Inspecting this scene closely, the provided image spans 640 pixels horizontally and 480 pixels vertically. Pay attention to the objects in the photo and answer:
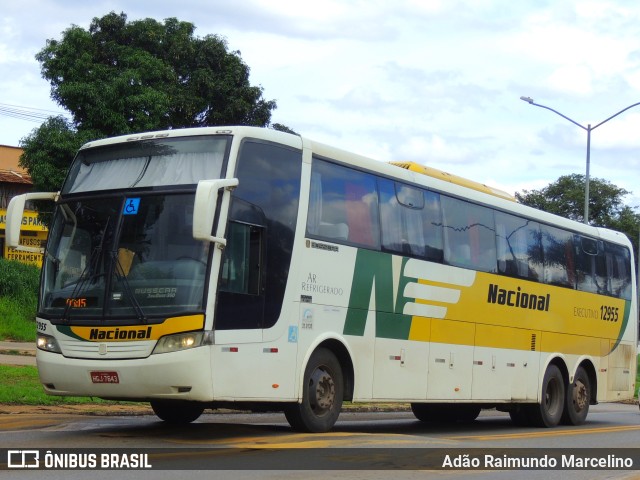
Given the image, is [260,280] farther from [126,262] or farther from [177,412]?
[177,412]

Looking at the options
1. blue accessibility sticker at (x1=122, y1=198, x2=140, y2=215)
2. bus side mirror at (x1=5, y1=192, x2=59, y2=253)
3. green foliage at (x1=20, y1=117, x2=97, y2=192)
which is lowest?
bus side mirror at (x1=5, y1=192, x2=59, y2=253)

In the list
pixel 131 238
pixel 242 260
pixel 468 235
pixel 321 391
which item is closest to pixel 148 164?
pixel 131 238

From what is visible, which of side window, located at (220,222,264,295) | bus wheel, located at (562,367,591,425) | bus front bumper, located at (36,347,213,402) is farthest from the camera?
bus wheel, located at (562,367,591,425)

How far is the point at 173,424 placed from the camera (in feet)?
46.5

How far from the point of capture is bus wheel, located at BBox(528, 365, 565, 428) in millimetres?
19016

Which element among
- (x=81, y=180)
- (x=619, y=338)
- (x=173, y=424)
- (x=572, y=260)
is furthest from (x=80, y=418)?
(x=619, y=338)

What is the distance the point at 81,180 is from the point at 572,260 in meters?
11.0

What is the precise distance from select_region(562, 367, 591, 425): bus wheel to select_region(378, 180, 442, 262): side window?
18.6 ft

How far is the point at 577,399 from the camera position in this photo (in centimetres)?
2023

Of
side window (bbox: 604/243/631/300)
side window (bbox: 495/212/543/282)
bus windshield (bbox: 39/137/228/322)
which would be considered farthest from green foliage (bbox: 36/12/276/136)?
bus windshield (bbox: 39/137/228/322)

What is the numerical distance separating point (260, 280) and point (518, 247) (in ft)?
24.9

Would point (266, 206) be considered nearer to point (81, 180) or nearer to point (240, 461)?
point (81, 180)

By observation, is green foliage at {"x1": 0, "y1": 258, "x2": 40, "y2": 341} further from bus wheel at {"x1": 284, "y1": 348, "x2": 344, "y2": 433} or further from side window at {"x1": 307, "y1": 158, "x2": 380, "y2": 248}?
bus wheel at {"x1": 284, "y1": 348, "x2": 344, "y2": 433}

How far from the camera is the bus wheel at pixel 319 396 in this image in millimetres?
12797
